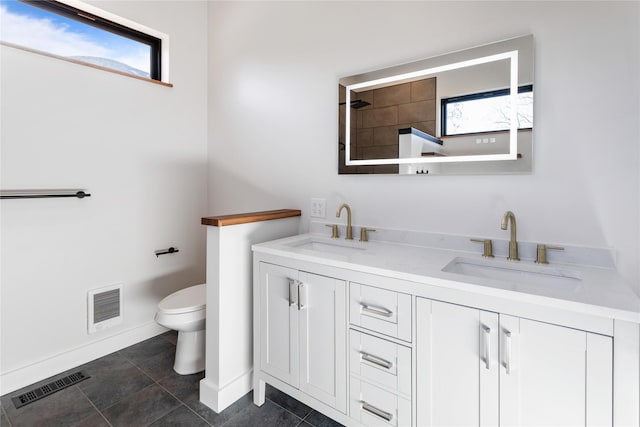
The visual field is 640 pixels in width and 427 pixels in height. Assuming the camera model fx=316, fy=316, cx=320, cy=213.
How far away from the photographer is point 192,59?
2.59m

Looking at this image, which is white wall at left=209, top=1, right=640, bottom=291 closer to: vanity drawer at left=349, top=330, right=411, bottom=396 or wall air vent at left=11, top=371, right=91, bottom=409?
vanity drawer at left=349, top=330, right=411, bottom=396

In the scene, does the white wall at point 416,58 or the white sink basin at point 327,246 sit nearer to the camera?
the white wall at point 416,58

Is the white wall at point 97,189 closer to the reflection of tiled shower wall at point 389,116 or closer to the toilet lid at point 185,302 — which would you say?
the toilet lid at point 185,302

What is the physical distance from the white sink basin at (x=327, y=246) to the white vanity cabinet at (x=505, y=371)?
2.17 feet

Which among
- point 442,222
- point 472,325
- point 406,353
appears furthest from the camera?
point 442,222

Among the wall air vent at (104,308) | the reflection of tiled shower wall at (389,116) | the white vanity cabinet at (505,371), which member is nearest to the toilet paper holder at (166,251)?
the wall air vent at (104,308)

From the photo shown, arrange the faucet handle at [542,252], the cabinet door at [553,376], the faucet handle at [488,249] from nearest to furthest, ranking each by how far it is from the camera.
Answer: the cabinet door at [553,376], the faucet handle at [542,252], the faucet handle at [488,249]

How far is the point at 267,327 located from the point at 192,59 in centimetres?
223

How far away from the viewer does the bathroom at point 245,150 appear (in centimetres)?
127

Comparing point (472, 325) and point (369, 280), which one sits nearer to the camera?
point (472, 325)

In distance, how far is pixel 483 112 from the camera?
1.46 metres

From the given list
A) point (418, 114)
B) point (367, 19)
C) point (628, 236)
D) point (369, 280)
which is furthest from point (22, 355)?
point (628, 236)

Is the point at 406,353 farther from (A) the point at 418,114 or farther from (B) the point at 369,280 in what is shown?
(A) the point at 418,114

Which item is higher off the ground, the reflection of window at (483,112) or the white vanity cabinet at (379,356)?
the reflection of window at (483,112)
